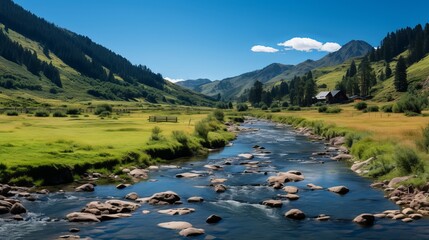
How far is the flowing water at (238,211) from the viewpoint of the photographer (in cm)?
2659

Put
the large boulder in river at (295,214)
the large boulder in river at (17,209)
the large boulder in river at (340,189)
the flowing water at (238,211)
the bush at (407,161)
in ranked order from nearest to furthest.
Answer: the flowing water at (238,211) → the large boulder in river at (17,209) → the large boulder in river at (295,214) → the large boulder in river at (340,189) → the bush at (407,161)

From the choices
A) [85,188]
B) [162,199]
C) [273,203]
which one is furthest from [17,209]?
[273,203]

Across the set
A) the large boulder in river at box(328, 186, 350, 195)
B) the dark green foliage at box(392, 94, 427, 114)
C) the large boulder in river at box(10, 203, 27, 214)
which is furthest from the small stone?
the dark green foliage at box(392, 94, 427, 114)

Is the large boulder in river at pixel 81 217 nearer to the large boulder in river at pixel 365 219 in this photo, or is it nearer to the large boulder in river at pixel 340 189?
the large boulder in river at pixel 365 219

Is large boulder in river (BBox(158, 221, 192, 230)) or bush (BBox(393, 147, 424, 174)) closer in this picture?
large boulder in river (BBox(158, 221, 192, 230))

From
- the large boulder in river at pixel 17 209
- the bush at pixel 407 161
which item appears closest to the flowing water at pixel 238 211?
the large boulder in river at pixel 17 209

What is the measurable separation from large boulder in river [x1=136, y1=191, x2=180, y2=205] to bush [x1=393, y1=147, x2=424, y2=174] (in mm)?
22395

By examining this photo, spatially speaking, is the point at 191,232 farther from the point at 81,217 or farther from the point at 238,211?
the point at 81,217

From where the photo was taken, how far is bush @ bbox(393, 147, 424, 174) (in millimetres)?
39584

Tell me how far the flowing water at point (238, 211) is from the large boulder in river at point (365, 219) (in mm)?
553

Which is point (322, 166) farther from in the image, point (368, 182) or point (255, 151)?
point (255, 151)

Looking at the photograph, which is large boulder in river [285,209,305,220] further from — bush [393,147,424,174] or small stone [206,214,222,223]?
bush [393,147,424,174]

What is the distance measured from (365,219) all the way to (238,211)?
9540mm

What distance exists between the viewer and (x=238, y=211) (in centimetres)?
3247
